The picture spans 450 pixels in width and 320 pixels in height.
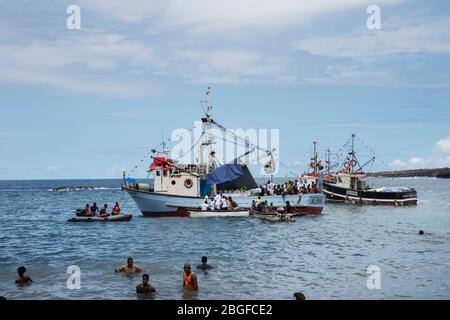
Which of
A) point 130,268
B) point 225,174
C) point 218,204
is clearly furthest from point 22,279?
point 225,174

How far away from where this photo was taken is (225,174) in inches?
1858

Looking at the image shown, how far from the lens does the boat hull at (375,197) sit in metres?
70.8

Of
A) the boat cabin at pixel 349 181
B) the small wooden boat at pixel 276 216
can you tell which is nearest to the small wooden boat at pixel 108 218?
the small wooden boat at pixel 276 216

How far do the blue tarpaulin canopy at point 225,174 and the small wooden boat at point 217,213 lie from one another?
336cm

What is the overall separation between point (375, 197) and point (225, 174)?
3271 centimetres

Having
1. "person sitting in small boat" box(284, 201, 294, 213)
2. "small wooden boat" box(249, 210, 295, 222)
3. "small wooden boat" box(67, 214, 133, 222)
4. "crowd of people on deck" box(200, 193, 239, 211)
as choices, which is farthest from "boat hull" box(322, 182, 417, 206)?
"small wooden boat" box(67, 214, 133, 222)

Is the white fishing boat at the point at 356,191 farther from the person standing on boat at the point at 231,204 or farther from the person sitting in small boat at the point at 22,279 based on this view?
the person sitting in small boat at the point at 22,279

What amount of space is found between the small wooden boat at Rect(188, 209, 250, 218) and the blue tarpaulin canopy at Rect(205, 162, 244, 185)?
11.0ft

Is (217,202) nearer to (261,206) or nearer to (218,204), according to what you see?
(218,204)
